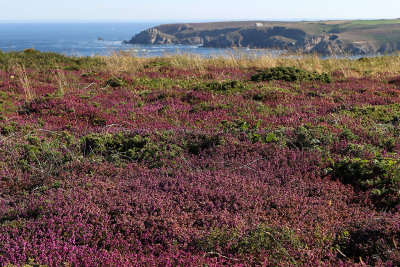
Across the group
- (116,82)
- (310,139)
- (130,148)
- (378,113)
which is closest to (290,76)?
(378,113)

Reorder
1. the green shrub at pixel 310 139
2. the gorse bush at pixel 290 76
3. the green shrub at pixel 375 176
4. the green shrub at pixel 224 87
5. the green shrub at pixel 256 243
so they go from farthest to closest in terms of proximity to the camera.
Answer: the gorse bush at pixel 290 76
the green shrub at pixel 224 87
the green shrub at pixel 310 139
the green shrub at pixel 375 176
the green shrub at pixel 256 243

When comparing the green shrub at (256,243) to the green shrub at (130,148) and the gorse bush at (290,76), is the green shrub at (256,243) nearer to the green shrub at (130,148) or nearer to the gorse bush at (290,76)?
the green shrub at (130,148)

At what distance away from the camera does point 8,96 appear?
443 inches

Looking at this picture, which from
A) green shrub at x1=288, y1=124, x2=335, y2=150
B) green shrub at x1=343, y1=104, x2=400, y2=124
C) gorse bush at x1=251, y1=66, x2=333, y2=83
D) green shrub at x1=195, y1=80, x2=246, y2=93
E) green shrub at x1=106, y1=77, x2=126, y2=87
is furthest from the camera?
gorse bush at x1=251, y1=66, x2=333, y2=83

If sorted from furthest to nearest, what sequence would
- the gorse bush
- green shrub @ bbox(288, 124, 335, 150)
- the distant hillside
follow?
the distant hillside, the gorse bush, green shrub @ bbox(288, 124, 335, 150)

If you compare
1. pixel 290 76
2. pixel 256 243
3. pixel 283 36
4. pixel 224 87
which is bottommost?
pixel 256 243

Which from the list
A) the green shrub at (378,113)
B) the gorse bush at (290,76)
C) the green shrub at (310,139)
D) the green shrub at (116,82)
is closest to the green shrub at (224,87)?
the gorse bush at (290,76)

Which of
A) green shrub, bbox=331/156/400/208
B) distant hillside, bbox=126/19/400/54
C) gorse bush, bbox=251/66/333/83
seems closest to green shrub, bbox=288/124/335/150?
green shrub, bbox=331/156/400/208

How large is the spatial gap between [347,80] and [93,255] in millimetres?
13543

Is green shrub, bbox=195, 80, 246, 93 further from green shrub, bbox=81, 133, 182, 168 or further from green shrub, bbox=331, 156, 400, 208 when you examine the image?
green shrub, bbox=331, 156, 400, 208

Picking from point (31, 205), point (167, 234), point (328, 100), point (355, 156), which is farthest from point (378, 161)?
point (328, 100)

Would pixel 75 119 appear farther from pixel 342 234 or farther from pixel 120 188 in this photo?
pixel 342 234

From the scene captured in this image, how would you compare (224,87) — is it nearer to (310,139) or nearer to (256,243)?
(310,139)

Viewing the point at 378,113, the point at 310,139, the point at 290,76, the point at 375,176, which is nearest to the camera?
the point at 375,176
